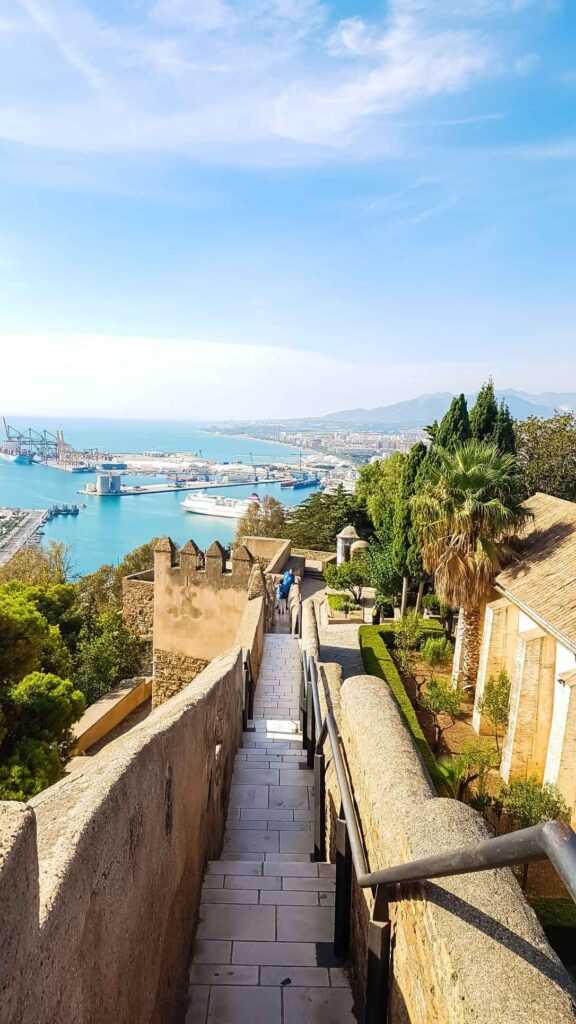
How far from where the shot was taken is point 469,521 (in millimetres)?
13609

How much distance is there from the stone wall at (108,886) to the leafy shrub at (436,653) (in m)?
13.3

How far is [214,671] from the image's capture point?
266 inches

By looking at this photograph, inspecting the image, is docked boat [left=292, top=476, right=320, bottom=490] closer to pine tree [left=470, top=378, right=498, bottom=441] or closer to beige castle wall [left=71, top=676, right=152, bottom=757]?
pine tree [left=470, top=378, right=498, bottom=441]

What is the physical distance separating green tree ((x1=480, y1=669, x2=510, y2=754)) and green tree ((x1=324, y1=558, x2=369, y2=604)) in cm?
1044

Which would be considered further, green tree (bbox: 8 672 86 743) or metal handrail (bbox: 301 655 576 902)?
green tree (bbox: 8 672 86 743)

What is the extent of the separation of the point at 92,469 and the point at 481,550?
16514 centimetres

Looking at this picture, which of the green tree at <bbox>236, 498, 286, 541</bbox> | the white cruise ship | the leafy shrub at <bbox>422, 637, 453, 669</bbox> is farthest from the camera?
the white cruise ship

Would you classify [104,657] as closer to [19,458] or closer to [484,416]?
[484,416]

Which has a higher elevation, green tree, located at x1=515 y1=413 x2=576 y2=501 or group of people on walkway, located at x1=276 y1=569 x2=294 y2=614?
green tree, located at x1=515 y1=413 x2=576 y2=501

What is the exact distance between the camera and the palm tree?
1363 centimetres

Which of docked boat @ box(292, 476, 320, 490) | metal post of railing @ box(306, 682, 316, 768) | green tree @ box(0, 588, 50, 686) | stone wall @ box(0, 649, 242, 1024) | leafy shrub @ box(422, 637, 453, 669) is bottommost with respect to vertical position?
docked boat @ box(292, 476, 320, 490)

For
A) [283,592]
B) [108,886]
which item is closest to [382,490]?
[283,592]

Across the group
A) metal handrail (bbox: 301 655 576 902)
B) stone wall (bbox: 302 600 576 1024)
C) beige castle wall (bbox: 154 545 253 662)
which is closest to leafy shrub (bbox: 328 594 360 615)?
beige castle wall (bbox: 154 545 253 662)

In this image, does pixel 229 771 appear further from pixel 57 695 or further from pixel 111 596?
pixel 111 596
